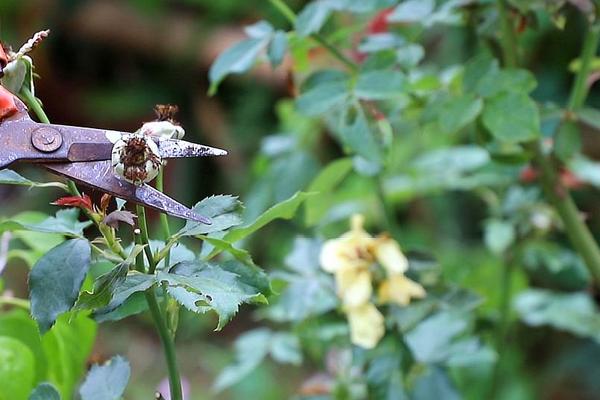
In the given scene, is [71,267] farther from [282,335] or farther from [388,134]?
[282,335]

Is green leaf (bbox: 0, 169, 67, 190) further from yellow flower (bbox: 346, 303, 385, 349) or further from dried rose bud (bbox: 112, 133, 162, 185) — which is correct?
yellow flower (bbox: 346, 303, 385, 349)

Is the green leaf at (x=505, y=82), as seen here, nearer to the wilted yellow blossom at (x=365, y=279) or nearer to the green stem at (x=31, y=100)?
the wilted yellow blossom at (x=365, y=279)

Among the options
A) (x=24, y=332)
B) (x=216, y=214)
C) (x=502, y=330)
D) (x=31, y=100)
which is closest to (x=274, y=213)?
(x=216, y=214)

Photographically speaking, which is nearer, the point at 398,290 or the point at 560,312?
the point at 398,290

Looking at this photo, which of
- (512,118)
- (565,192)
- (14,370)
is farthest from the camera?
(565,192)

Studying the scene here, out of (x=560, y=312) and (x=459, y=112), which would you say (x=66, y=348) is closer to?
(x=459, y=112)
